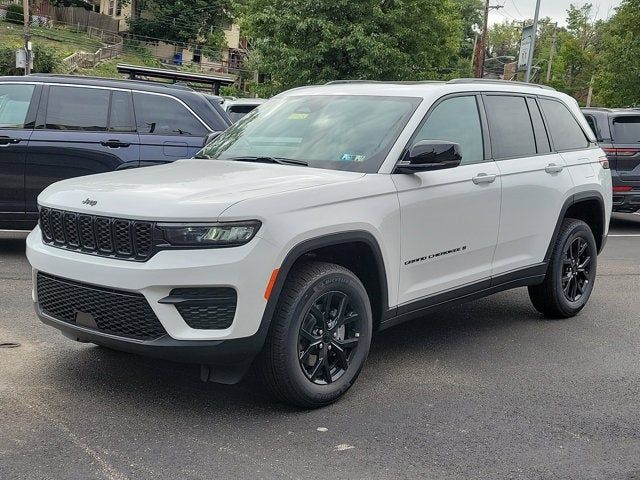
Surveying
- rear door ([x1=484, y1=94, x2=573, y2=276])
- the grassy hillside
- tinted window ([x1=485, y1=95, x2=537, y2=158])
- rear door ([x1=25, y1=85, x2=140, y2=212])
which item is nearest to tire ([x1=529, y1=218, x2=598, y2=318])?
rear door ([x1=484, y1=94, x2=573, y2=276])

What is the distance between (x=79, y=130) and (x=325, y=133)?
3.99m

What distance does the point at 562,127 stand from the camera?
6555 millimetres

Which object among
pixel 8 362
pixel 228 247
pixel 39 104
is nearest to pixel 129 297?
pixel 228 247

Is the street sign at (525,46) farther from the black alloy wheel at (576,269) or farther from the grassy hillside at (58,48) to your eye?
the grassy hillside at (58,48)

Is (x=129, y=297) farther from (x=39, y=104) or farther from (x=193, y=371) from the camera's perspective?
(x=39, y=104)

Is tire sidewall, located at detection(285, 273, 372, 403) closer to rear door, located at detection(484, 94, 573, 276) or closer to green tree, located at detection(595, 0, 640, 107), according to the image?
rear door, located at detection(484, 94, 573, 276)

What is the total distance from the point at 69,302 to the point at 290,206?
4.25 feet

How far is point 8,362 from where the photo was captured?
4.88m

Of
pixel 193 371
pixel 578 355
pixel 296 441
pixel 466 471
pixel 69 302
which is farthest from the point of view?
pixel 578 355

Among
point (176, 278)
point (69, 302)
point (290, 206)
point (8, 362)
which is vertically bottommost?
point (8, 362)

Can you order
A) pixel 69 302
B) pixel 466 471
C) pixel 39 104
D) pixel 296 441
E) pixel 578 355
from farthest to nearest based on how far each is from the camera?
pixel 39 104, pixel 578 355, pixel 69 302, pixel 296 441, pixel 466 471

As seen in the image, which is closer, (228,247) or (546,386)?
(228,247)

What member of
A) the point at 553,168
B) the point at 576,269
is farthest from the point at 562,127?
the point at 576,269

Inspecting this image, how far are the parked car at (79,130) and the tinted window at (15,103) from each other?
0.03ft
